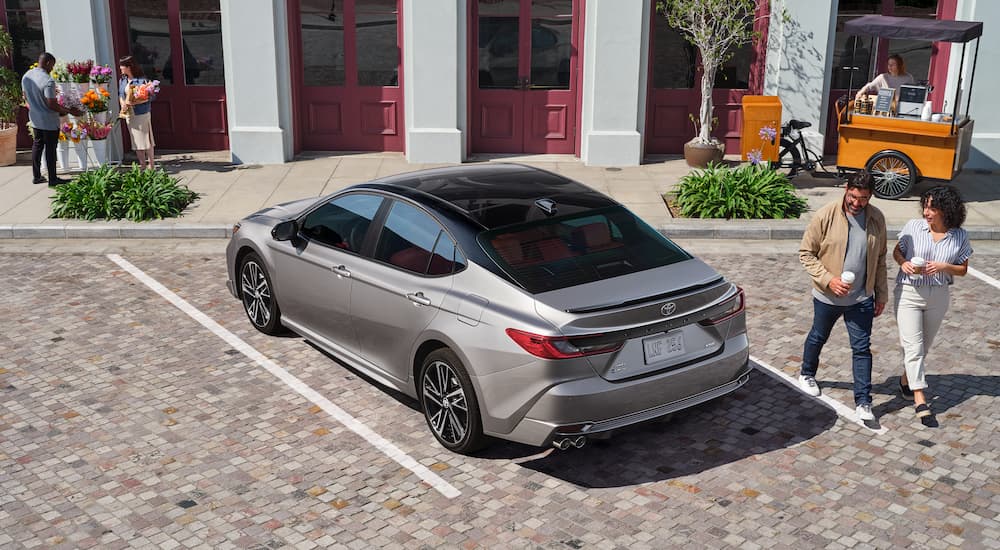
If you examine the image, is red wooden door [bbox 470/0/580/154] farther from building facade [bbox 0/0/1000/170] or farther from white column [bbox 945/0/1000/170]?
white column [bbox 945/0/1000/170]

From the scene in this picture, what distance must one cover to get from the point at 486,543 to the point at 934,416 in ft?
11.6

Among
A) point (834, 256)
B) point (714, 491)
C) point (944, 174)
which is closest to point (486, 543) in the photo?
point (714, 491)

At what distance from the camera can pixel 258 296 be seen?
9.05 m

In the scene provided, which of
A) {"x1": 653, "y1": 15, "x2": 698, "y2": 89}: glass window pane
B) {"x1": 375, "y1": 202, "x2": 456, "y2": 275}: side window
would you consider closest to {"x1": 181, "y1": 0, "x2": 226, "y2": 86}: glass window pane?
{"x1": 653, "y1": 15, "x2": 698, "y2": 89}: glass window pane

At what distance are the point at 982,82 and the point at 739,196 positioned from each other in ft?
17.6

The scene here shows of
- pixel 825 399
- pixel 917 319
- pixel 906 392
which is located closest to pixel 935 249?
pixel 917 319

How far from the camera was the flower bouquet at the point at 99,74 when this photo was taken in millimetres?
15102

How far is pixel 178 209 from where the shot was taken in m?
13.4

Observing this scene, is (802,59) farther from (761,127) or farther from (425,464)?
(425,464)

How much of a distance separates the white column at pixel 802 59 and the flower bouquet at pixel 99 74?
9.76 metres

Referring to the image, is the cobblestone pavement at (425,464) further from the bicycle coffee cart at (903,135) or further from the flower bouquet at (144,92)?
the flower bouquet at (144,92)

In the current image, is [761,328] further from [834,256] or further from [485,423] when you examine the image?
[485,423]

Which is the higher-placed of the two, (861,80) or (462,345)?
(861,80)

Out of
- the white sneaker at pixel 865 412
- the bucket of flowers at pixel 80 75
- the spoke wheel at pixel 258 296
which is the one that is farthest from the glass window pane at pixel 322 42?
the white sneaker at pixel 865 412
